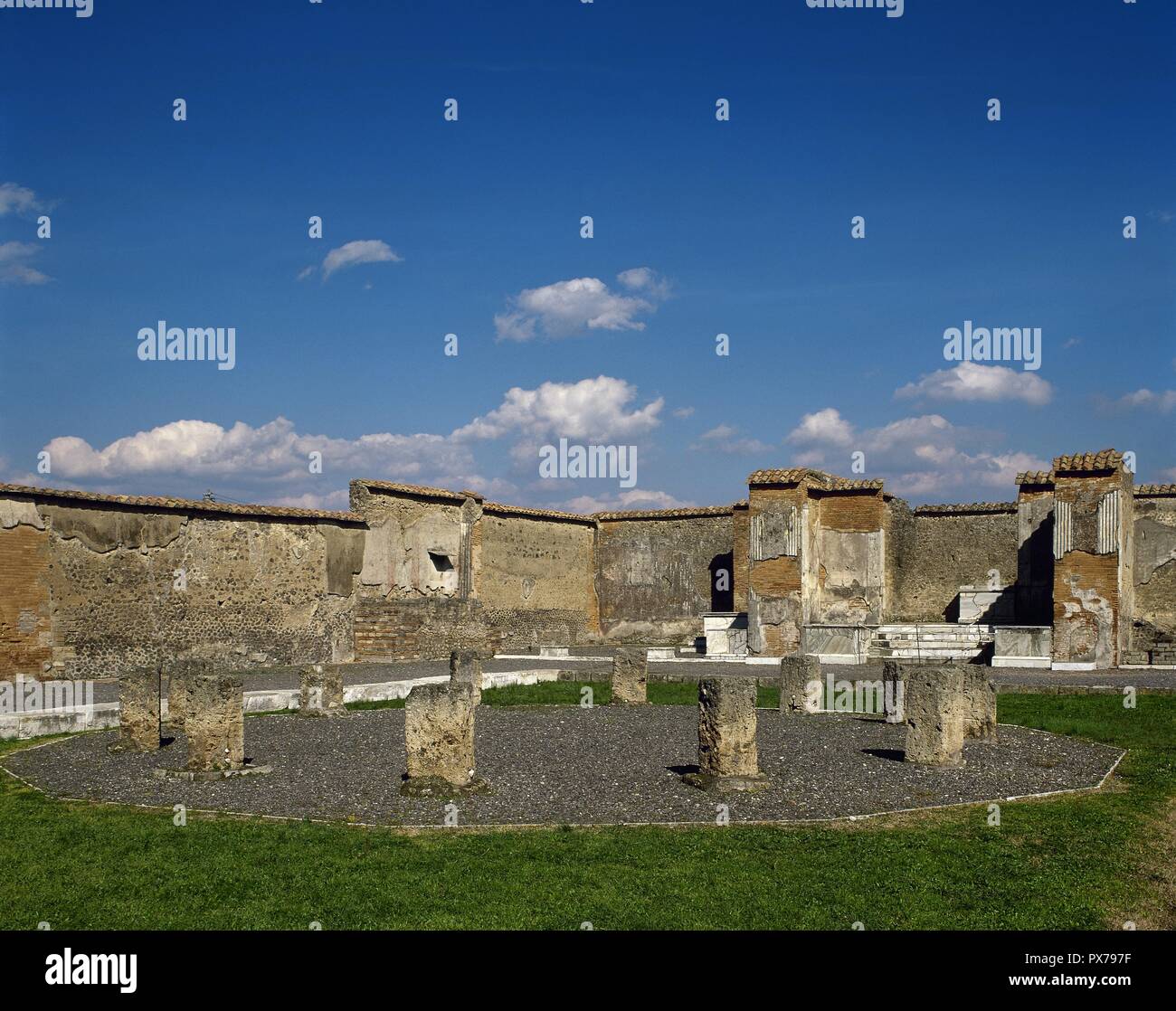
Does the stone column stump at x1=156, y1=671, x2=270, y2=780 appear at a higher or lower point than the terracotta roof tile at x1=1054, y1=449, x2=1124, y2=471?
lower

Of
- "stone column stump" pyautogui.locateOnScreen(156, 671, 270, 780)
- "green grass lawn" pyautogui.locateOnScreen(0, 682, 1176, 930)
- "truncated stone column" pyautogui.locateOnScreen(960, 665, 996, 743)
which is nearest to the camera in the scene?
"green grass lawn" pyautogui.locateOnScreen(0, 682, 1176, 930)

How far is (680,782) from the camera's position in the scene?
399 inches

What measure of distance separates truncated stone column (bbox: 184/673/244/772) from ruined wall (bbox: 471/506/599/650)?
15369 mm

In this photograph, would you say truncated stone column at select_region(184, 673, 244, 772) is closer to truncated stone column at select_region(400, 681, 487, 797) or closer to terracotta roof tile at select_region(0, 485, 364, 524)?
truncated stone column at select_region(400, 681, 487, 797)

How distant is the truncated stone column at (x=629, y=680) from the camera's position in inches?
663

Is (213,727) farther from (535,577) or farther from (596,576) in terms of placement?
(596,576)

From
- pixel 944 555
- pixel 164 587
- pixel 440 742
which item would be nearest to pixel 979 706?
pixel 440 742

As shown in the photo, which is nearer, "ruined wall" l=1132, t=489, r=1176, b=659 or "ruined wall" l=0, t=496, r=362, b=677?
"ruined wall" l=0, t=496, r=362, b=677

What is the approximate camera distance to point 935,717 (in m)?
11.0

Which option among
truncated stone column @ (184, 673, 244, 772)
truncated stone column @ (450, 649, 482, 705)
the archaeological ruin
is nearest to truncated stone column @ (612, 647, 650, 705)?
truncated stone column @ (450, 649, 482, 705)

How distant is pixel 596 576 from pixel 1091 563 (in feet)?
48.4

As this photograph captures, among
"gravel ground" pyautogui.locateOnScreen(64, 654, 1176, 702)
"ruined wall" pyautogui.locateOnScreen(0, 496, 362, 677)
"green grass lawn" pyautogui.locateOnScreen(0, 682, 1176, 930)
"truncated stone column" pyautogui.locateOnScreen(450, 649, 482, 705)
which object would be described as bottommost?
"gravel ground" pyautogui.locateOnScreen(64, 654, 1176, 702)

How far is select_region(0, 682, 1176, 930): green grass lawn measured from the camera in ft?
19.9
